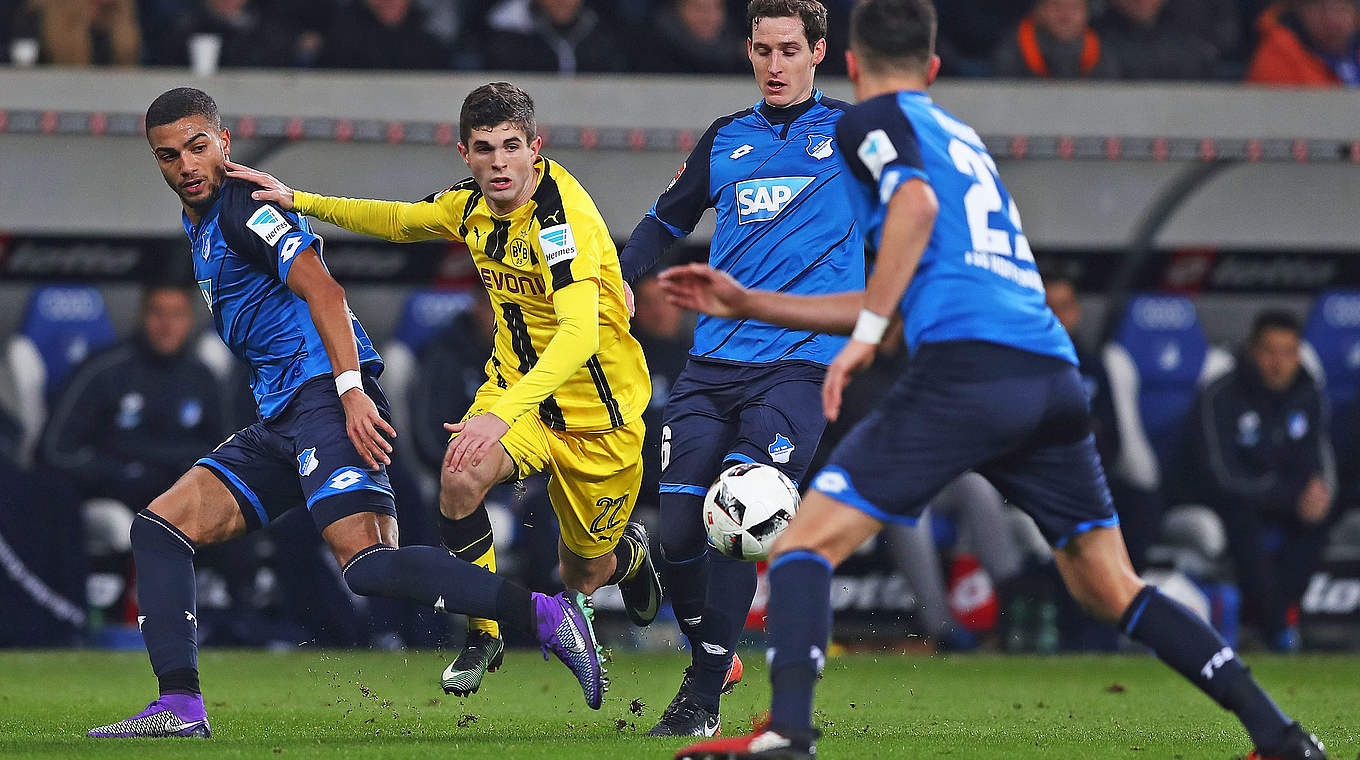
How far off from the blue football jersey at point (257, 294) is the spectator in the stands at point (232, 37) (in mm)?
4785

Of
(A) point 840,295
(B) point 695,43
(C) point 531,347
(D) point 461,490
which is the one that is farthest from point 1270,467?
(A) point 840,295

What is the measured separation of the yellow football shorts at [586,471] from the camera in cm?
632

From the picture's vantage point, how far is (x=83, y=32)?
10.2 m

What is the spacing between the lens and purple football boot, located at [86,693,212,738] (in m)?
5.73

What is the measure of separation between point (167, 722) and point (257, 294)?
1.44 metres

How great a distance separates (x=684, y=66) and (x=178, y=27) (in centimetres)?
308

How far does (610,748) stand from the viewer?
5.46 metres

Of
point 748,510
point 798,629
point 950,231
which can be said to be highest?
point 950,231

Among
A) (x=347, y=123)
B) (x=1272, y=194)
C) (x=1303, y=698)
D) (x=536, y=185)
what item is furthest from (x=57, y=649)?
(x=1272, y=194)

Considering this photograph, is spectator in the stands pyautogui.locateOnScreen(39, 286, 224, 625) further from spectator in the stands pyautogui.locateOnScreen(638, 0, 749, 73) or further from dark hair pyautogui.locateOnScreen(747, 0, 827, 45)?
dark hair pyautogui.locateOnScreen(747, 0, 827, 45)

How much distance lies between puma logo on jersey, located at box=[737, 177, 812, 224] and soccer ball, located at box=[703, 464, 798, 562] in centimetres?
102

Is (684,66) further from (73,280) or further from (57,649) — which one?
(57,649)

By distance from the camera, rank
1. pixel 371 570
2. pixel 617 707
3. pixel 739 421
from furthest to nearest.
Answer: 1. pixel 617 707
2. pixel 739 421
3. pixel 371 570

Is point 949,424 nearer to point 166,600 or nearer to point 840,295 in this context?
point 840,295
